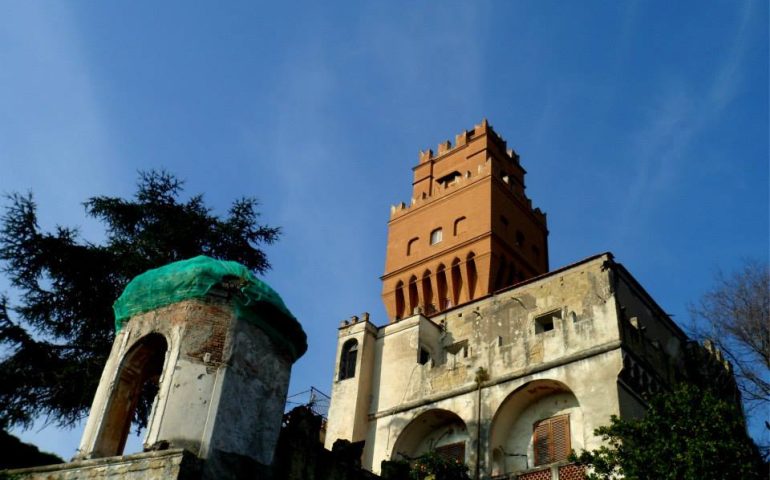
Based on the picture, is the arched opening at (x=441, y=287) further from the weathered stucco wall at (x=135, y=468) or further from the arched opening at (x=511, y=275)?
the weathered stucco wall at (x=135, y=468)

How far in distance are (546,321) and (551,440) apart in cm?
443

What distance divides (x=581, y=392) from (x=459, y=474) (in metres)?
4.05

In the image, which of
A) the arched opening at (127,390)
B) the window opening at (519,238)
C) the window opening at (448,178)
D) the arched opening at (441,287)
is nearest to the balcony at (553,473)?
the arched opening at (441,287)

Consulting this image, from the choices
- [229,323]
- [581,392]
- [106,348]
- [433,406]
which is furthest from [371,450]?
[229,323]

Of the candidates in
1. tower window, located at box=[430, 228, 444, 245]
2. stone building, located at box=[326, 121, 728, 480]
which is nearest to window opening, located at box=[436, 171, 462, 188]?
tower window, located at box=[430, 228, 444, 245]

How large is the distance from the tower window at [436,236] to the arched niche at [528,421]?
12.0 meters

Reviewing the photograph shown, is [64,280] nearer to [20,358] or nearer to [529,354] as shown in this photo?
[20,358]

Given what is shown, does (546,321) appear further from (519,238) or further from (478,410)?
(519,238)

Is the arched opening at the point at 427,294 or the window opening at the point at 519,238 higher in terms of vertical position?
the window opening at the point at 519,238

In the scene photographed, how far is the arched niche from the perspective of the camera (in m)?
21.5

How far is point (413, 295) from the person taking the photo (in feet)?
107

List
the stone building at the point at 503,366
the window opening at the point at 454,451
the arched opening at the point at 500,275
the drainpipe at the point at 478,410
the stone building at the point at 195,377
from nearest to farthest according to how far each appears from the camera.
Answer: the stone building at the point at 195,377, the stone building at the point at 503,366, the drainpipe at the point at 478,410, the window opening at the point at 454,451, the arched opening at the point at 500,275

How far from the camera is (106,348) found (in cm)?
2052

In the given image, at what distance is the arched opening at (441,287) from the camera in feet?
103
